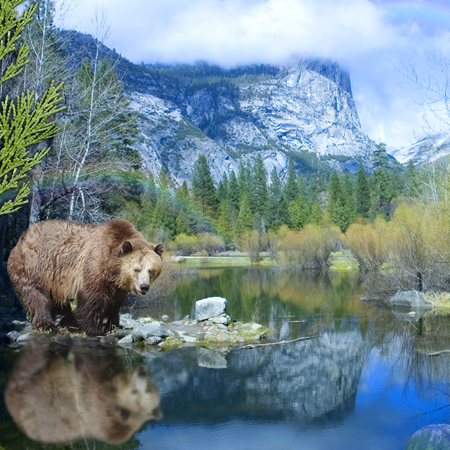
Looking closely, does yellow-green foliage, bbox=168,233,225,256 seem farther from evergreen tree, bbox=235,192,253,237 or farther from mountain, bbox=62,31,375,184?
mountain, bbox=62,31,375,184

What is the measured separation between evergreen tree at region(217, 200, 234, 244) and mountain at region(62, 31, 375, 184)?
5600 centimetres

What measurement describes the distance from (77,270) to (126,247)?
3.59ft

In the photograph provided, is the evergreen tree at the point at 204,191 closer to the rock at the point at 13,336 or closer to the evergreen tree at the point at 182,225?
the evergreen tree at the point at 182,225

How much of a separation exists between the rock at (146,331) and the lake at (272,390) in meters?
0.67

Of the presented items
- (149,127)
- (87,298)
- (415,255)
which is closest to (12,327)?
(87,298)

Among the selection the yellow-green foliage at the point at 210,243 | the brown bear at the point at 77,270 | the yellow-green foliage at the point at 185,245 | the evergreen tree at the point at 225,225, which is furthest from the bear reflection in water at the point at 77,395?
the evergreen tree at the point at 225,225

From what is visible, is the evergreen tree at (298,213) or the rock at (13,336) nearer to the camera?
the rock at (13,336)

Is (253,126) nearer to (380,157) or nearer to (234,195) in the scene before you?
(380,157)

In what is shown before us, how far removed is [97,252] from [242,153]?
13322 cm

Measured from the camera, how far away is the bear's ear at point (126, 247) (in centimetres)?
707

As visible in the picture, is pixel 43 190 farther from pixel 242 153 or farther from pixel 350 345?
pixel 242 153

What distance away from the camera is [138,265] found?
279 inches

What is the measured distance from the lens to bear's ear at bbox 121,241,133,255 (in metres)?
7.07

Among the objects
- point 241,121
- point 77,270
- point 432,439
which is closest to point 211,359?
point 77,270
